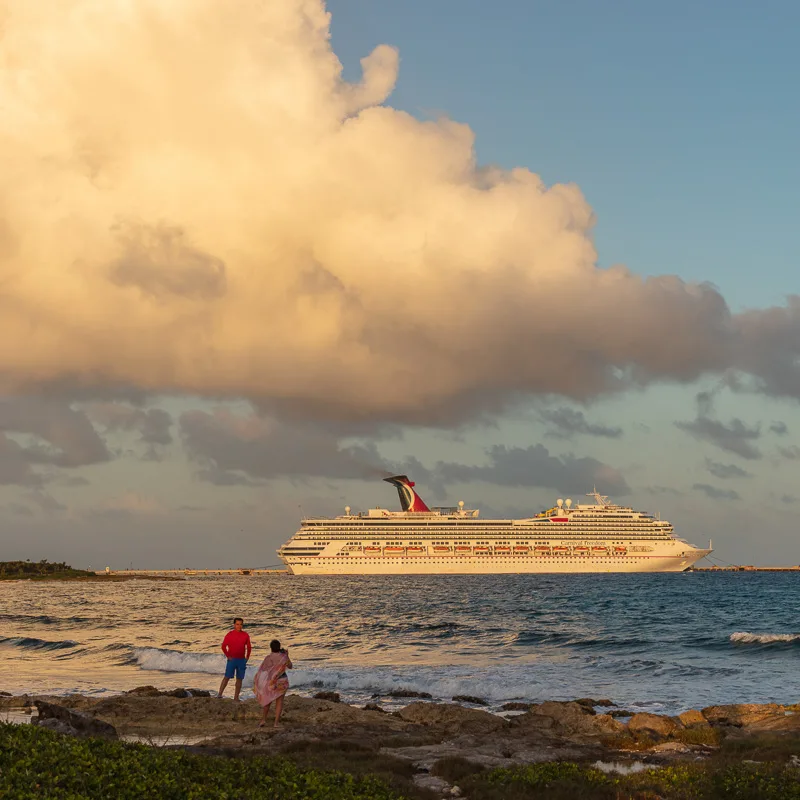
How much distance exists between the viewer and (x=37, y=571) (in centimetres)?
15350

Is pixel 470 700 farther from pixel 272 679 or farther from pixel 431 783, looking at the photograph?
pixel 431 783

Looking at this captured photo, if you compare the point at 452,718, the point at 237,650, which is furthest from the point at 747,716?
the point at 237,650

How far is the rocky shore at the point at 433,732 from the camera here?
40.0 ft

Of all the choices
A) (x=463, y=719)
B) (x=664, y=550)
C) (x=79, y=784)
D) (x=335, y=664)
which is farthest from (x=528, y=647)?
(x=664, y=550)

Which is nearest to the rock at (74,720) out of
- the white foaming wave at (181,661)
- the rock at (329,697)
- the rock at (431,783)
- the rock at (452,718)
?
the rock at (431,783)

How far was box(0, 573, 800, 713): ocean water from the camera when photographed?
23641 mm

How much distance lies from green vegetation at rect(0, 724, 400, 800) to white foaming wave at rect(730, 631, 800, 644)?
1115 inches

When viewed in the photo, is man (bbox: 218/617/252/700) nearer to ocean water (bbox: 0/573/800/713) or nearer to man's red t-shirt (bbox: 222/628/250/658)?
man's red t-shirt (bbox: 222/628/250/658)

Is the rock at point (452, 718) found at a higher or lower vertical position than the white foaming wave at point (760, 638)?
higher

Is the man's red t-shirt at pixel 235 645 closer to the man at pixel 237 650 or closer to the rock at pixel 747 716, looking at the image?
the man at pixel 237 650

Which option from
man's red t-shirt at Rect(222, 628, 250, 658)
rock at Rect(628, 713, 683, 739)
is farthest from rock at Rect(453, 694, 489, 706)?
man's red t-shirt at Rect(222, 628, 250, 658)

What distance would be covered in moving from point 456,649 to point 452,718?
16.1 metres

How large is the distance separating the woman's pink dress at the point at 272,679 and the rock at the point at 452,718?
3225 millimetres

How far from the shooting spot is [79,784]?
24.4 ft
